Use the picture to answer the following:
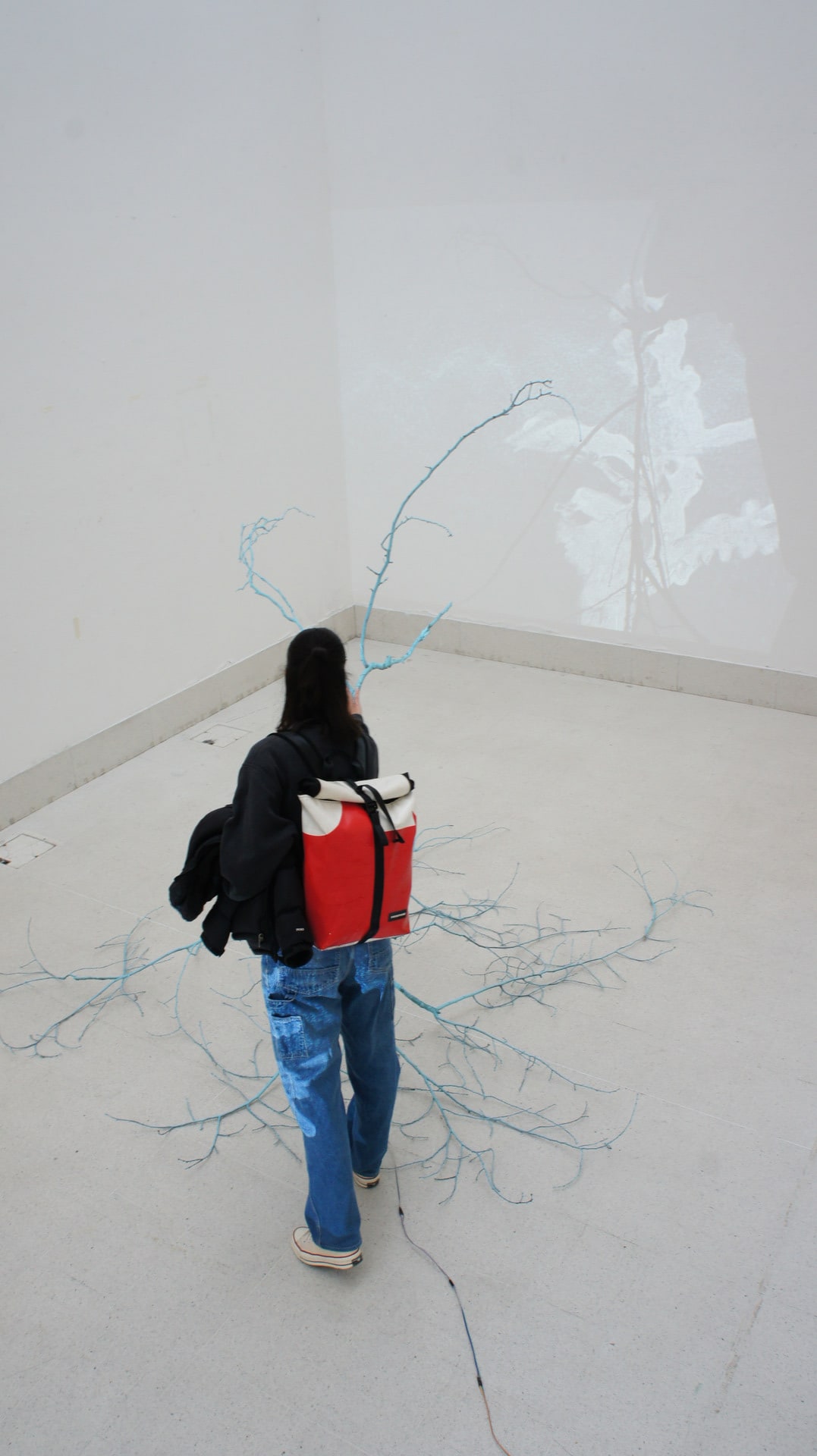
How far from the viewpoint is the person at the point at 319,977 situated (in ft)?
5.32

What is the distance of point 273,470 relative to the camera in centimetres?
443

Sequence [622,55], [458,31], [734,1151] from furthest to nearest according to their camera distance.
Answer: [458,31] < [622,55] < [734,1151]

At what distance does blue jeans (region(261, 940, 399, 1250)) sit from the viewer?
67.2 inches

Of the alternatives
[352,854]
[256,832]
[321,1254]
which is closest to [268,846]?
[256,832]

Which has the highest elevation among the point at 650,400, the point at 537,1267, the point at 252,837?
the point at 650,400

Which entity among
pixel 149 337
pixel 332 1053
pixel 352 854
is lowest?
pixel 332 1053

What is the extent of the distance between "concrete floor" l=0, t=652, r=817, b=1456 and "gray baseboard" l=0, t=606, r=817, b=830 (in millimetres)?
453

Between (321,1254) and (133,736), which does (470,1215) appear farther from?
(133,736)

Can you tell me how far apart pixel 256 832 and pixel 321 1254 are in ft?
2.75

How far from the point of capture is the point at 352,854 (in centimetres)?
164

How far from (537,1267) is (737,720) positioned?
2.60m

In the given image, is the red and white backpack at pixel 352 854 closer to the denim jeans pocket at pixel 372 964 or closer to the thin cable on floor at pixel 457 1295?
the denim jeans pocket at pixel 372 964

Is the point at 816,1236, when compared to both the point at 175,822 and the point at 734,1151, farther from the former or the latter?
the point at 175,822

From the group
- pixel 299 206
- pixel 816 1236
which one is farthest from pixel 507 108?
pixel 816 1236
